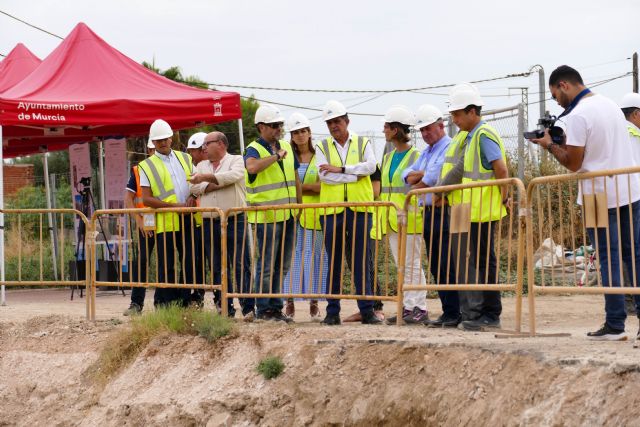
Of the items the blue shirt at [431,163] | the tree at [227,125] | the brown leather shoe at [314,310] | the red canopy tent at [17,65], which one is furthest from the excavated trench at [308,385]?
the tree at [227,125]

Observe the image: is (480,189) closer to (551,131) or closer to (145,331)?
(551,131)

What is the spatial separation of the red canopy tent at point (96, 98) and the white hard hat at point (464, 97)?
5.58 metres

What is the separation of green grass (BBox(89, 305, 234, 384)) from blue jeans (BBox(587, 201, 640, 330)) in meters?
3.34

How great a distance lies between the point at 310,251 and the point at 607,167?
3.45m

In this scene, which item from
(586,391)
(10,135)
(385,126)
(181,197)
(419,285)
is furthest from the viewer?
(10,135)

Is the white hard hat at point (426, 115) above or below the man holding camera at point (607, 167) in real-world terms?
above

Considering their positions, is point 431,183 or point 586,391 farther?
point 431,183

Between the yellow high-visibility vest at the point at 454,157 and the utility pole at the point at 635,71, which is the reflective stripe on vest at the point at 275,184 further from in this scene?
the utility pole at the point at 635,71

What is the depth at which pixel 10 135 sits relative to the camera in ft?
52.6

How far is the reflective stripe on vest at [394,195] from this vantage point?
993 centimetres

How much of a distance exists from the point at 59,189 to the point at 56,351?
21.4m

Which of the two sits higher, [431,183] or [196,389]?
[431,183]

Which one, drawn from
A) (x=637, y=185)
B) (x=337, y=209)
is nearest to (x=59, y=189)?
(x=337, y=209)

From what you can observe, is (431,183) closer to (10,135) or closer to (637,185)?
(637,185)
